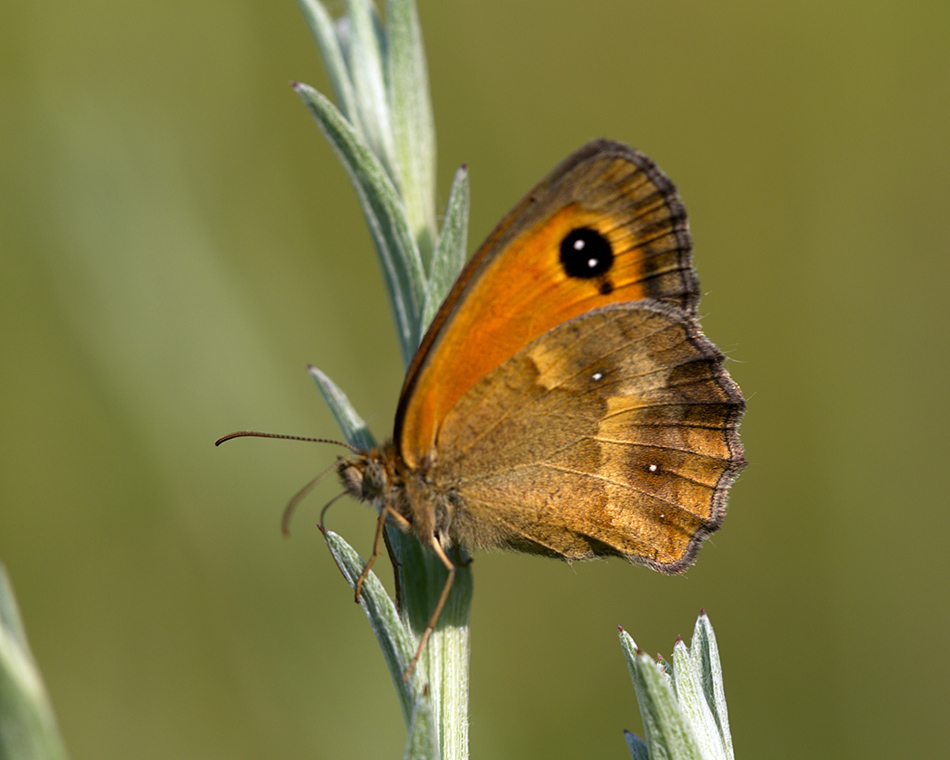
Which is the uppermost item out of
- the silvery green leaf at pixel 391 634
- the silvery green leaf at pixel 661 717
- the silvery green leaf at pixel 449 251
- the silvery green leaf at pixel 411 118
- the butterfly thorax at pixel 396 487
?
the silvery green leaf at pixel 411 118

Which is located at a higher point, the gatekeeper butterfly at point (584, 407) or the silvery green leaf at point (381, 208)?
the silvery green leaf at point (381, 208)

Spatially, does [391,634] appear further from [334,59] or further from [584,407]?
[334,59]

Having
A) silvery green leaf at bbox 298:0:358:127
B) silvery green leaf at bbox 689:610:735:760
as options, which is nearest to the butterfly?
silvery green leaf at bbox 298:0:358:127

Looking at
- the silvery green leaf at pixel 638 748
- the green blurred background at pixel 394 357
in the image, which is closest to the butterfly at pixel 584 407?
the silvery green leaf at pixel 638 748

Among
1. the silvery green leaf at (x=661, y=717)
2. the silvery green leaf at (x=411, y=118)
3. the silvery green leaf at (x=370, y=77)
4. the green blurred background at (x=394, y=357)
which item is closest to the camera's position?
the silvery green leaf at (x=661, y=717)

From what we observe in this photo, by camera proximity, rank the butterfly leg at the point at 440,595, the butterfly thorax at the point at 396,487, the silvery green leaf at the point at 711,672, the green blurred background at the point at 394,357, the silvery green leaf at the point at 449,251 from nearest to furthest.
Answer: the silvery green leaf at the point at 711,672, the butterfly leg at the point at 440,595, the silvery green leaf at the point at 449,251, the butterfly thorax at the point at 396,487, the green blurred background at the point at 394,357

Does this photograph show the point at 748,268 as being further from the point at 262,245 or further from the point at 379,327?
the point at 262,245

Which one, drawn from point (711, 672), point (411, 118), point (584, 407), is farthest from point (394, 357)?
point (711, 672)

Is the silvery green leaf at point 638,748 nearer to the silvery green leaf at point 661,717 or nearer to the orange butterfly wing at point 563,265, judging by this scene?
the silvery green leaf at point 661,717

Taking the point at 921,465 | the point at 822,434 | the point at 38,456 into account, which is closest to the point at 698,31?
the point at 822,434
